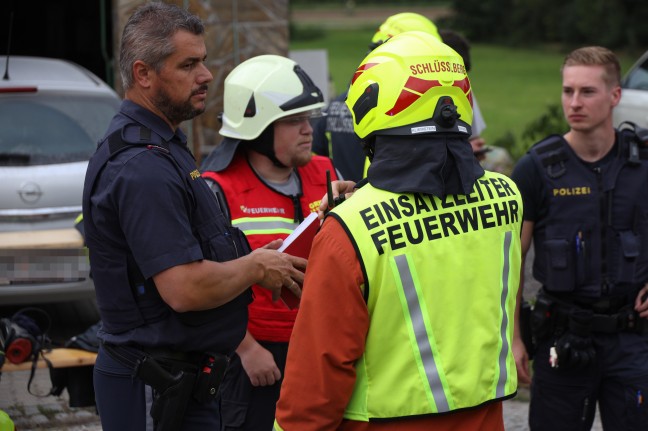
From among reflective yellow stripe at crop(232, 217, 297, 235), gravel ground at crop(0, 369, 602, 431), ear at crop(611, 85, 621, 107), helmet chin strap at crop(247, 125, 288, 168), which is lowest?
gravel ground at crop(0, 369, 602, 431)

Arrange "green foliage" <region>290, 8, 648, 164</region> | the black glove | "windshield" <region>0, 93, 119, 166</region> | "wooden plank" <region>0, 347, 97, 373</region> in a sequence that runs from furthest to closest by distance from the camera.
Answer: "green foliage" <region>290, 8, 648, 164</region> < "windshield" <region>0, 93, 119, 166</region> < "wooden plank" <region>0, 347, 97, 373</region> < the black glove

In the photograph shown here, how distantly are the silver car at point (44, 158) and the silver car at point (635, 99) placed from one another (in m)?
6.06

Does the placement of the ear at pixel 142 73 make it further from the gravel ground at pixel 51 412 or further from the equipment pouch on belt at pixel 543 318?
the gravel ground at pixel 51 412

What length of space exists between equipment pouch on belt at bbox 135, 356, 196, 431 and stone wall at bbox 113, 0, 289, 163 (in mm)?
5773

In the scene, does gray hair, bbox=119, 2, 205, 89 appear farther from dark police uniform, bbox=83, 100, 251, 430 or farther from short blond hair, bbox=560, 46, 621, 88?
short blond hair, bbox=560, 46, 621, 88

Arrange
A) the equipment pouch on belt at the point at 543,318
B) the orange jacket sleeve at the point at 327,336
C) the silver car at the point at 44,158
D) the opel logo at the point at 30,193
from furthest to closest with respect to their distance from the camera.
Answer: the opel logo at the point at 30,193, the silver car at the point at 44,158, the equipment pouch on belt at the point at 543,318, the orange jacket sleeve at the point at 327,336

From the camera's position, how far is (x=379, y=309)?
8.60 feet

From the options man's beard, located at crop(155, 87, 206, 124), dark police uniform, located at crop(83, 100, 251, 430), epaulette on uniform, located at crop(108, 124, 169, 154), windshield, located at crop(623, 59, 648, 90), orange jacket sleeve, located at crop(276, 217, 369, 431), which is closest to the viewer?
orange jacket sleeve, located at crop(276, 217, 369, 431)

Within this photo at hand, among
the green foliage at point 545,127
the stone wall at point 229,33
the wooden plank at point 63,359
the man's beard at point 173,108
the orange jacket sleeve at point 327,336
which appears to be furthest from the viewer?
the green foliage at point 545,127

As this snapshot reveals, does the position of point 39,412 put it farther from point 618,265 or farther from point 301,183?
point 618,265

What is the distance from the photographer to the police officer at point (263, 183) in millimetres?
3943

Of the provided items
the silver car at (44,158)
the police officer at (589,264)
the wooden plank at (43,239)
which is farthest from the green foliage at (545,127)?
the police officer at (589,264)

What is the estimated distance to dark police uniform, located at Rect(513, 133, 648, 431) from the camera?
427 centimetres

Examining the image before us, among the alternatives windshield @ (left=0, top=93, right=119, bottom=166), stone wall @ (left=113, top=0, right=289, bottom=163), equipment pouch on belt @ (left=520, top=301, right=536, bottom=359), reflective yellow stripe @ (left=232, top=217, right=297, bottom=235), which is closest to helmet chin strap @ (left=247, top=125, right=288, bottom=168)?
reflective yellow stripe @ (left=232, top=217, right=297, bottom=235)
